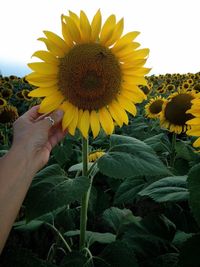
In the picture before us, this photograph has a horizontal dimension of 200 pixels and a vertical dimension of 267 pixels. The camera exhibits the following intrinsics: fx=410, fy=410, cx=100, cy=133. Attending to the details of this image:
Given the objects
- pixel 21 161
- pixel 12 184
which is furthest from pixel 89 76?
pixel 12 184

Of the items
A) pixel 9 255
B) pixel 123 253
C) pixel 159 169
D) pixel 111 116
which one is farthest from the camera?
pixel 111 116

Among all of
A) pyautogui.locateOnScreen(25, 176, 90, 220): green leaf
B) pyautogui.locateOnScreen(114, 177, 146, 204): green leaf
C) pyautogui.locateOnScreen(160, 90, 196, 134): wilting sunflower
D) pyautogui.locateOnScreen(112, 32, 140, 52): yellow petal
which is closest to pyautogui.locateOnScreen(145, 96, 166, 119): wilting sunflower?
pyautogui.locateOnScreen(160, 90, 196, 134): wilting sunflower

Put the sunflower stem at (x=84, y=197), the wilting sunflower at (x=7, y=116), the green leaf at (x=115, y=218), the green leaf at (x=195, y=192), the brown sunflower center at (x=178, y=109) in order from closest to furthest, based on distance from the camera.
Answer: the green leaf at (x=195, y=192), the sunflower stem at (x=84, y=197), the green leaf at (x=115, y=218), the brown sunflower center at (x=178, y=109), the wilting sunflower at (x=7, y=116)

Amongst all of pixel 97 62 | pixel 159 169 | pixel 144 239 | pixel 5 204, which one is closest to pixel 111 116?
pixel 97 62

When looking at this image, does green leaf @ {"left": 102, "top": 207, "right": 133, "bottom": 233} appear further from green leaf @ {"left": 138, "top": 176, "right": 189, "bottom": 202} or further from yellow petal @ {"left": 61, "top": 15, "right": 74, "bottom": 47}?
yellow petal @ {"left": 61, "top": 15, "right": 74, "bottom": 47}

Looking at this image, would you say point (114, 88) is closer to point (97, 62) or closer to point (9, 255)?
point (97, 62)

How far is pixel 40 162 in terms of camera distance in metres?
1.68

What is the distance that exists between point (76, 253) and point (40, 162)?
0.50m

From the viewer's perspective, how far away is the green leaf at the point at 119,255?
188cm

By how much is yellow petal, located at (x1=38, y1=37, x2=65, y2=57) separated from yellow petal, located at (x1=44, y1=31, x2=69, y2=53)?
0.4 inches

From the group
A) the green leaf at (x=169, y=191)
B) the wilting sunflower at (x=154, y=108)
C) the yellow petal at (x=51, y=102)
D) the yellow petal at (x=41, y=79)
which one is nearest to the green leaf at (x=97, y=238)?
the green leaf at (x=169, y=191)

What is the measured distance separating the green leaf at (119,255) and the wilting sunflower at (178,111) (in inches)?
64.7

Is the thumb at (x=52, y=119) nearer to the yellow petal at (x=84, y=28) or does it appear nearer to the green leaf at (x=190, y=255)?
the yellow petal at (x=84, y=28)

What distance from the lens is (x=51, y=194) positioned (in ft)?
5.54
